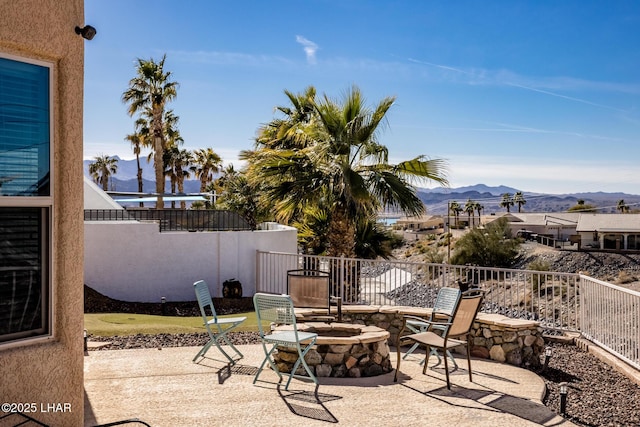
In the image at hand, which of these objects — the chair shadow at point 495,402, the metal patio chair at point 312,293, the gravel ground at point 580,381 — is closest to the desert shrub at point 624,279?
the gravel ground at point 580,381

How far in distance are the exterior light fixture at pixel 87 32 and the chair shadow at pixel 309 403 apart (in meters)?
3.77

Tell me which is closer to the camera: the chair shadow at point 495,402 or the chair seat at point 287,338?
the chair shadow at point 495,402

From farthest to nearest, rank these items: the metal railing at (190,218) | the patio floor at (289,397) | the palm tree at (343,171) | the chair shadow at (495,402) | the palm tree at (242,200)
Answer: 1. the palm tree at (242,200)
2. the metal railing at (190,218)
3. the palm tree at (343,171)
4. the chair shadow at (495,402)
5. the patio floor at (289,397)

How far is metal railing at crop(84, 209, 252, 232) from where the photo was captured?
634 inches

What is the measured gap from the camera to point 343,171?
1312cm

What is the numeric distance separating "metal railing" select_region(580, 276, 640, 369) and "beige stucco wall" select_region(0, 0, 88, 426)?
673 centimetres

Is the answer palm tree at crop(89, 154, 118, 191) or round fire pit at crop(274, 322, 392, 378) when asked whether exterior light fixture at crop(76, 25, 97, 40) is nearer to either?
round fire pit at crop(274, 322, 392, 378)

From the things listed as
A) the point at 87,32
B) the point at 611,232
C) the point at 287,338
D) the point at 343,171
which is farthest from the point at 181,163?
the point at 87,32

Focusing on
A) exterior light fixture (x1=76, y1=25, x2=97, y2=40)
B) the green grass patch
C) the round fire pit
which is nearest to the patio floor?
the round fire pit

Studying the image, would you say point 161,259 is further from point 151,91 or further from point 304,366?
point 151,91

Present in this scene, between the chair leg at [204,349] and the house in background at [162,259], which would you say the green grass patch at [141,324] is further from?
the chair leg at [204,349]

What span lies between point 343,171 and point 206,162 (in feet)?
134

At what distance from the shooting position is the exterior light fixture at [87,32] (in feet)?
13.6

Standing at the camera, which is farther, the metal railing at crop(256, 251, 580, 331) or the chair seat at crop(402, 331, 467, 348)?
the metal railing at crop(256, 251, 580, 331)
